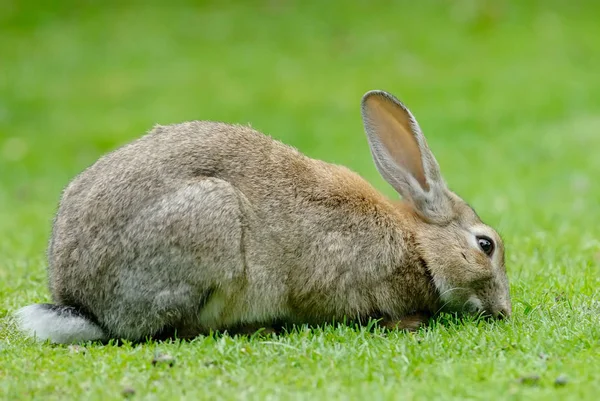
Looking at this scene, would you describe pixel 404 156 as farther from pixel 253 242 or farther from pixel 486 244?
pixel 253 242

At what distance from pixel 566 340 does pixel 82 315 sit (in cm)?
314

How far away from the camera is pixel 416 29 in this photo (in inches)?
993

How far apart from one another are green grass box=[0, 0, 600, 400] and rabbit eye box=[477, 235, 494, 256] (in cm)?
47

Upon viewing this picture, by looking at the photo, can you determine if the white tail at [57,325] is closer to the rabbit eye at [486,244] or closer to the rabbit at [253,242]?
the rabbit at [253,242]

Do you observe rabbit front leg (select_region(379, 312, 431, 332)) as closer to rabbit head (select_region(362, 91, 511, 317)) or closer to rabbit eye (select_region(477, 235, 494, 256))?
rabbit head (select_region(362, 91, 511, 317))

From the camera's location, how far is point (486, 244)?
23.8 feet

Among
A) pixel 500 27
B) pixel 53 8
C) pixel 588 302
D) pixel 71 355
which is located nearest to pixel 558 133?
pixel 500 27

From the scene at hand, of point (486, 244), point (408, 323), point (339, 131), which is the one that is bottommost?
point (408, 323)

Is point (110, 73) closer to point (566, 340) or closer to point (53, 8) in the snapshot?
point (53, 8)

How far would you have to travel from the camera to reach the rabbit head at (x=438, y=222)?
7094 mm

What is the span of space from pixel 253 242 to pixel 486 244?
6.06ft

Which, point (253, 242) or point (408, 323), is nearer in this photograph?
point (253, 242)

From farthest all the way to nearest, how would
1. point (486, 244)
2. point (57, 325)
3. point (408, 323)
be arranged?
point (486, 244) → point (408, 323) → point (57, 325)

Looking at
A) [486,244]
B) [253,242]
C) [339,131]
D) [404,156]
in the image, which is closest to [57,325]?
[253,242]
